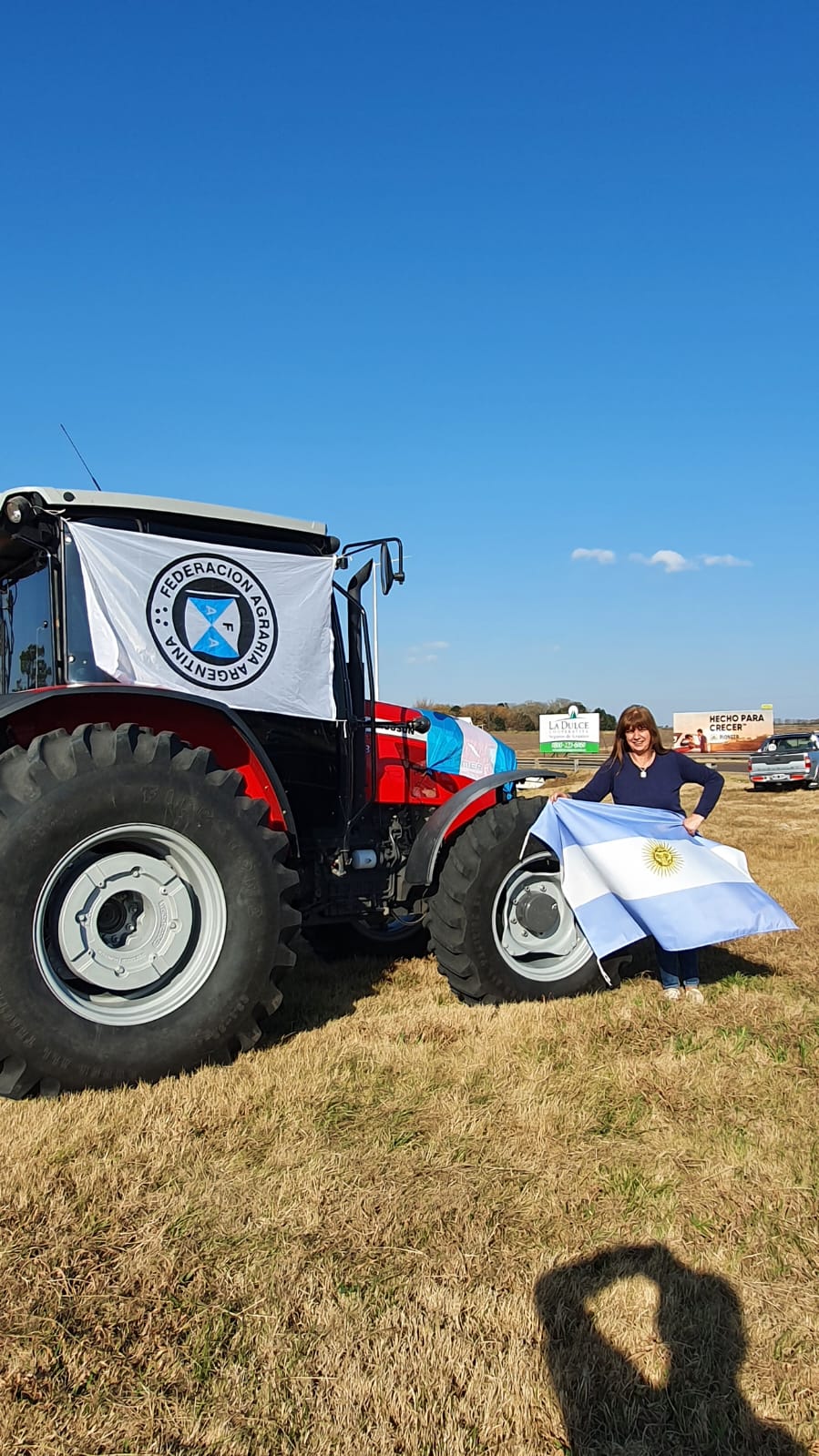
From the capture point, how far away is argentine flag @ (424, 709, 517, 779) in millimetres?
6039

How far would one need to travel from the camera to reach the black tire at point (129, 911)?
12.4ft

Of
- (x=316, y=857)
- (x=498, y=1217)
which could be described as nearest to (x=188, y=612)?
(x=316, y=857)

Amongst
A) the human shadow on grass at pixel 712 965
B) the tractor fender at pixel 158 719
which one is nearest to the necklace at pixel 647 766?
the human shadow on grass at pixel 712 965

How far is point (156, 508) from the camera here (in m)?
4.59

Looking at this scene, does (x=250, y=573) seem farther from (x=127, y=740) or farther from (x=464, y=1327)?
(x=464, y=1327)

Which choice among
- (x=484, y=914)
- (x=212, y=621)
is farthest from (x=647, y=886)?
(x=212, y=621)

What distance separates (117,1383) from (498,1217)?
1146 mm

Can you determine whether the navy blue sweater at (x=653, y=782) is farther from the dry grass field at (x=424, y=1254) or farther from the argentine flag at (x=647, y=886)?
the dry grass field at (x=424, y=1254)

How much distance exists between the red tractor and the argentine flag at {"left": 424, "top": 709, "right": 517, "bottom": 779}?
430 millimetres

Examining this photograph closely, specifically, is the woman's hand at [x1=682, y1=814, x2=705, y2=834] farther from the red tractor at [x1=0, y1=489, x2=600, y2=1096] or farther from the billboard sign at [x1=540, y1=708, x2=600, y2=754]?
the billboard sign at [x1=540, y1=708, x2=600, y2=754]

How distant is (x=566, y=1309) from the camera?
2.51 metres

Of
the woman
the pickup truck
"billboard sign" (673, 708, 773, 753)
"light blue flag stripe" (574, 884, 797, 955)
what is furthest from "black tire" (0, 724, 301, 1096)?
"billboard sign" (673, 708, 773, 753)

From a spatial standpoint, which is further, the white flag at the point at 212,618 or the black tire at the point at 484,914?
the black tire at the point at 484,914

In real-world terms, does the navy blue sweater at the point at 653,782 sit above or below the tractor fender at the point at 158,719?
below
